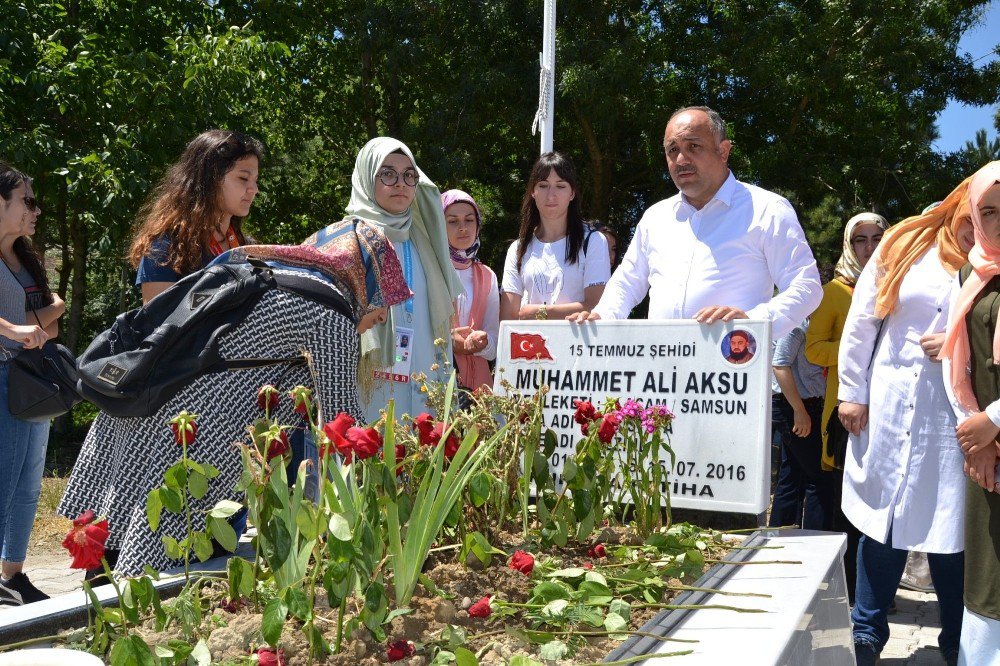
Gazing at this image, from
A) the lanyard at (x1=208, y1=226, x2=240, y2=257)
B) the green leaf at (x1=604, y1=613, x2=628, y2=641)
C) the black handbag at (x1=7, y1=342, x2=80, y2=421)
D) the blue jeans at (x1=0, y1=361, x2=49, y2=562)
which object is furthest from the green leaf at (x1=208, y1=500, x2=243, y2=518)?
the blue jeans at (x1=0, y1=361, x2=49, y2=562)

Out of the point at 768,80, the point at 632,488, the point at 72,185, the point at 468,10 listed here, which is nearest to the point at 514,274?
the point at 632,488

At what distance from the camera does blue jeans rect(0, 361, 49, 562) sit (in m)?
4.54

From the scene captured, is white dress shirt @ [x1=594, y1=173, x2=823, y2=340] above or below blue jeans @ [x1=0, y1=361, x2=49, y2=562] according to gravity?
above

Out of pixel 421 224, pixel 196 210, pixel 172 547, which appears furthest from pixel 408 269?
pixel 172 547

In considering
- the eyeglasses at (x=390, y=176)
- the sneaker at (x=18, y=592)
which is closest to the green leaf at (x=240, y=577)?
the eyeglasses at (x=390, y=176)

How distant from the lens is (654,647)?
6.33 feet

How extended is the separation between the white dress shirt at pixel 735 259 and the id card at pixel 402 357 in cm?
76

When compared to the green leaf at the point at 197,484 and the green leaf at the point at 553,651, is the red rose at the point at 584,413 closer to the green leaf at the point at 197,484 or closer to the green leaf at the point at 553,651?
the green leaf at the point at 553,651

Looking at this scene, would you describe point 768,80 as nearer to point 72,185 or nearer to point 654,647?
point 72,185

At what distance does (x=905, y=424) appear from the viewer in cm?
363

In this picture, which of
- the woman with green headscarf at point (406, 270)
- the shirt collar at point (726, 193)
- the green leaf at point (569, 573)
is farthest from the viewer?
the woman with green headscarf at point (406, 270)

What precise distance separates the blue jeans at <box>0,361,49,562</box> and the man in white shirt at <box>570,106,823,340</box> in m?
2.70

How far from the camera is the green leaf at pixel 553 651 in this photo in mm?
1854

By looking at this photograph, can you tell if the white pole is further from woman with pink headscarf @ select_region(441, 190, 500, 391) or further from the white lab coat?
the white lab coat
